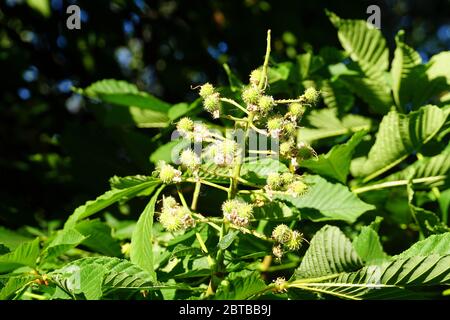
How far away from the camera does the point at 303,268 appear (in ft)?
3.29

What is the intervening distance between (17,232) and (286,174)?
35.0 inches

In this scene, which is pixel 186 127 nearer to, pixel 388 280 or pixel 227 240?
pixel 227 240

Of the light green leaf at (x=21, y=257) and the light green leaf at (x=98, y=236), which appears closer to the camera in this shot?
the light green leaf at (x=21, y=257)

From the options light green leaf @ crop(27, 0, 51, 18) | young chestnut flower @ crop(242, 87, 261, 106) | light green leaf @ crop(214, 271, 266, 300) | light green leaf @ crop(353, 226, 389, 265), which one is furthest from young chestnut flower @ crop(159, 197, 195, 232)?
light green leaf @ crop(27, 0, 51, 18)

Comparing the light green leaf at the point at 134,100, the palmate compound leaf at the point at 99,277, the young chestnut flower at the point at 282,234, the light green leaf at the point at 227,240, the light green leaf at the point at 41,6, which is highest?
the light green leaf at the point at 41,6

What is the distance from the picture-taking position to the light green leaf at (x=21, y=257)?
1.09 m

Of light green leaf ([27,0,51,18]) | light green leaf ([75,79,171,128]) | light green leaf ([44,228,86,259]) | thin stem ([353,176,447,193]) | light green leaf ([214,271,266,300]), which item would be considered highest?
light green leaf ([27,0,51,18])

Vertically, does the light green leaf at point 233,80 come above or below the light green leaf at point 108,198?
above

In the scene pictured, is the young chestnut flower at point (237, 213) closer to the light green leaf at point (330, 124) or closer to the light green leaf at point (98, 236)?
the light green leaf at point (98, 236)

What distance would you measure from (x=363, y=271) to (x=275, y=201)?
233 millimetres

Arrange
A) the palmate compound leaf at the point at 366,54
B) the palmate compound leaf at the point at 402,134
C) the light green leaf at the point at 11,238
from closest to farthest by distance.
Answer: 1. the palmate compound leaf at the point at 402,134
2. the light green leaf at the point at 11,238
3. the palmate compound leaf at the point at 366,54

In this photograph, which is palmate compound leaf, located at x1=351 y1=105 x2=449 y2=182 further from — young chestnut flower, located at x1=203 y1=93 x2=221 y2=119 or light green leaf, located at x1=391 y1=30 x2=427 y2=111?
young chestnut flower, located at x1=203 y1=93 x2=221 y2=119

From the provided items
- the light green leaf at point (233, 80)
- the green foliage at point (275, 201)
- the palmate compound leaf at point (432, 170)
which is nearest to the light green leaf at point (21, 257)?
the green foliage at point (275, 201)

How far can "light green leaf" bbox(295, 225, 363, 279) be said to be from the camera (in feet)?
3.28
